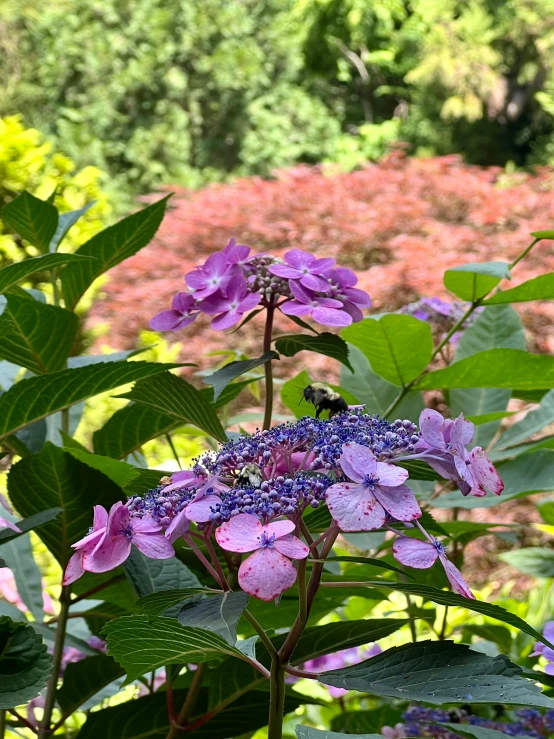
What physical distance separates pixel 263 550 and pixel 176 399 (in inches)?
7.4

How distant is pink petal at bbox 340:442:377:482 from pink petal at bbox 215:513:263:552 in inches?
1.7

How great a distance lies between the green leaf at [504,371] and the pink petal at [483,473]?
9.7 inches

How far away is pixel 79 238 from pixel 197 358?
2203 mm

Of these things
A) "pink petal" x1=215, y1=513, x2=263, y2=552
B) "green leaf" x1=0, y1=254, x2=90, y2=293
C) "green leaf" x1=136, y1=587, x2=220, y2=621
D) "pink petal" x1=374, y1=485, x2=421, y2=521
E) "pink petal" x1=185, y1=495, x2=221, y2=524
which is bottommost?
"green leaf" x1=136, y1=587, x2=220, y2=621

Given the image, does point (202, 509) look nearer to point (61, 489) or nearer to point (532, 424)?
point (61, 489)

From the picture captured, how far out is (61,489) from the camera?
50 centimetres

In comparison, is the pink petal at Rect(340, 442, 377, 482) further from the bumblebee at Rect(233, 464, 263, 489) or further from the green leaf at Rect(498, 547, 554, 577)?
the green leaf at Rect(498, 547, 554, 577)

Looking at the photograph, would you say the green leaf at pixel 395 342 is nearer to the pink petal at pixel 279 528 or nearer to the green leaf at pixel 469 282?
the green leaf at pixel 469 282

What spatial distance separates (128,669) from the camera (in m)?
0.35

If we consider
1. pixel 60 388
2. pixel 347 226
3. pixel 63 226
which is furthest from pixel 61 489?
pixel 347 226

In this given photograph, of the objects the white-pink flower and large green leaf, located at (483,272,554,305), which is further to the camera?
large green leaf, located at (483,272,554,305)

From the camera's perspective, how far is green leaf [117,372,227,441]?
50cm

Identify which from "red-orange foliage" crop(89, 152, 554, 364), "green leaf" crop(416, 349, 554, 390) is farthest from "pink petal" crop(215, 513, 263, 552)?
"red-orange foliage" crop(89, 152, 554, 364)

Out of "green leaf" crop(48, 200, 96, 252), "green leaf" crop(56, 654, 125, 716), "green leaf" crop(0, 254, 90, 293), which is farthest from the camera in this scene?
"green leaf" crop(48, 200, 96, 252)
